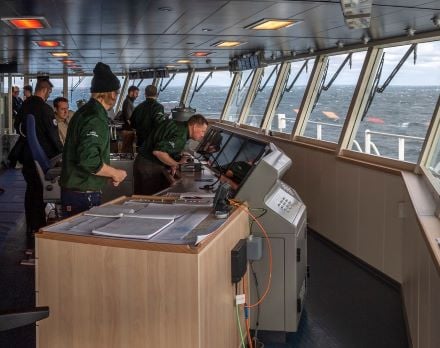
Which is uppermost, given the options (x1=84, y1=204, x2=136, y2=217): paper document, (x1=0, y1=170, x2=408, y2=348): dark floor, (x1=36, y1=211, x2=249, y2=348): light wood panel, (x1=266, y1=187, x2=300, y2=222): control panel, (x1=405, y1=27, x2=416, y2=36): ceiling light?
(x1=405, y1=27, x2=416, y2=36): ceiling light

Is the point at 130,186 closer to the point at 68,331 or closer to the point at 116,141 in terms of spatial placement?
the point at 116,141

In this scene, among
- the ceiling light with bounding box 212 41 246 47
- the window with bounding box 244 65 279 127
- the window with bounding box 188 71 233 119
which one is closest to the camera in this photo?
the ceiling light with bounding box 212 41 246 47

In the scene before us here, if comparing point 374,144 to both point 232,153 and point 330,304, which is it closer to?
point 232,153

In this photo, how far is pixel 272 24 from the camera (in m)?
5.68

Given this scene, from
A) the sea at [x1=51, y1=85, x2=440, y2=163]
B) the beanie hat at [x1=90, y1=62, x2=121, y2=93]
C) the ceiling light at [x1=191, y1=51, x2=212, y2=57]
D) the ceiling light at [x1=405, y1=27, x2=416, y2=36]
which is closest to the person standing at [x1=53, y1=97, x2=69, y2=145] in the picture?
the sea at [x1=51, y1=85, x2=440, y2=163]

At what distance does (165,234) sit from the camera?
2307mm

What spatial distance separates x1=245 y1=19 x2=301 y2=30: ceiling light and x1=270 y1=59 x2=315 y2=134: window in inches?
106

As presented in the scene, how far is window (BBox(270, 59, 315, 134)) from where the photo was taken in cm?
874

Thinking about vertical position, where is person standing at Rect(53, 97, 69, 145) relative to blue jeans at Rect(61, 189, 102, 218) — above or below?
above

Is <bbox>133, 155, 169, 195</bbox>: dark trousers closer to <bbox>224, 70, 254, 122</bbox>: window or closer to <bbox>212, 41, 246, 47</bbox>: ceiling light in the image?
<bbox>212, 41, 246, 47</bbox>: ceiling light

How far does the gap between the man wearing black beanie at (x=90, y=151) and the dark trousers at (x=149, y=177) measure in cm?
154

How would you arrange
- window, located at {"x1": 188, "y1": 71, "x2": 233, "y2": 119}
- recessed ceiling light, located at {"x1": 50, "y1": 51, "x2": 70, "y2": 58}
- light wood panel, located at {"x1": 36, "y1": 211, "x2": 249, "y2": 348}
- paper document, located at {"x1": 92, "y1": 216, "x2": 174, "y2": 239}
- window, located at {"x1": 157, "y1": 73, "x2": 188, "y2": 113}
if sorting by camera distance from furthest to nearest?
1. window, located at {"x1": 157, "y1": 73, "x2": 188, "y2": 113}
2. window, located at {"x1": 188, "y1": 71, "x2": 233, "y2": 119}
3. recessed ceiling light, located at {"x1": 50, "y1": 51, "x2": 70, "y2": 58}
4. paper document, located at {"x1": 92, "y1": 216, "x2": 174, "y2": 239}
5. light wood panel, located at {"x1": 36, "y1": 211, "x2": 249, "y2": 348}

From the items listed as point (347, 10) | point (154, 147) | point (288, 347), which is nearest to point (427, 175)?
point (347, 10)

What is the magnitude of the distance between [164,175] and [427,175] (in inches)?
86.2
